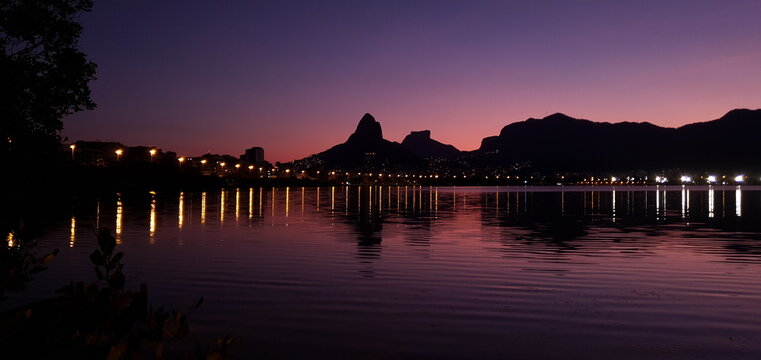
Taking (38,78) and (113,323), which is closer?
(113,323)

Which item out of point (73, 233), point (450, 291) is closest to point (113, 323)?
point (450, 291)

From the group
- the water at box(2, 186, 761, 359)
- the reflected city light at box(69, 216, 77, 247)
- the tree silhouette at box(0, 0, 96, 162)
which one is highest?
the tree silhouette at box(0, 0, 96, 162)

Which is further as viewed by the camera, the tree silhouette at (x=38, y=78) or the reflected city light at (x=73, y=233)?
the reflected city light at (x=73, y=233)

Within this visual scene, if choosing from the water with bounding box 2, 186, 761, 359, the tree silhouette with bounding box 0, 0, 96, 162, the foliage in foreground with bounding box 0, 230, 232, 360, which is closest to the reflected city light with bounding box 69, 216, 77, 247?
the water with bounding box 2, 186, 761, 359

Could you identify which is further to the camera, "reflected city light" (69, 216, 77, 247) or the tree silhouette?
"reflected city light" (69, 216, 77, 247)

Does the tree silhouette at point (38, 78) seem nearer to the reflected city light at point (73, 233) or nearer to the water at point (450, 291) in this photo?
the water at point (450, 291)

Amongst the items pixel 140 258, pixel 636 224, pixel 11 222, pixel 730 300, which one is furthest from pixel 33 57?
pixel 636 224

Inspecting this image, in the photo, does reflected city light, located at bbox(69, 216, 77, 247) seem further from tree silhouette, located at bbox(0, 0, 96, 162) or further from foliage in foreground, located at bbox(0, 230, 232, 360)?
foliage in foreground, located at bbox(0, 230, 232, 360)

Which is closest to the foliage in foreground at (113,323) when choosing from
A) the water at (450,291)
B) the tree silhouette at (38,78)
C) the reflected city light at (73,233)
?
the water at (450,291)

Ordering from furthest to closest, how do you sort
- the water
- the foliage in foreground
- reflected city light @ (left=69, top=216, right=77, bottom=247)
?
reflected city light @ (left=69, top=216, right=77, bottom=247) → the water → the foliage in foreground

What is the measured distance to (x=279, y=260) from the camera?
25297 millimetres

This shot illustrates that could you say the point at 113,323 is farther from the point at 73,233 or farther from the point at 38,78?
the point at 73,233

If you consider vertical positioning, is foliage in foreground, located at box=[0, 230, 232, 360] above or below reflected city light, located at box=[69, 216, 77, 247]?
above

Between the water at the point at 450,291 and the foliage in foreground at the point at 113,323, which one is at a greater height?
the foliage in foreground at the point at 113,323
